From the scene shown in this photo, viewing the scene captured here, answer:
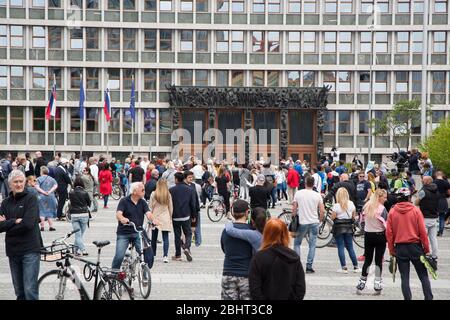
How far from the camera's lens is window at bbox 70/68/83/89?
5853 cm

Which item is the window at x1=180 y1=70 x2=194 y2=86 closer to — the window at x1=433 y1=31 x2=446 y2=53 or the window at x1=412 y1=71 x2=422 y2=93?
the window at x1=412 y1=71 x2=422 y2=93

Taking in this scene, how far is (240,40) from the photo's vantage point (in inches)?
2330

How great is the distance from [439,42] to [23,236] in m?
54.0

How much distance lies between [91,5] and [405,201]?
50666 mm

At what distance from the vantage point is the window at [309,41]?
194ft

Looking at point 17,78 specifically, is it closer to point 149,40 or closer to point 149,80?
point 149,80

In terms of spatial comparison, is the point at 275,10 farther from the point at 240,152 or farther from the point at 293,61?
the point at 240,152

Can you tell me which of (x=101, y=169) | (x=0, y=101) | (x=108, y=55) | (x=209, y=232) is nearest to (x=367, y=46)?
(x=108, y=55)

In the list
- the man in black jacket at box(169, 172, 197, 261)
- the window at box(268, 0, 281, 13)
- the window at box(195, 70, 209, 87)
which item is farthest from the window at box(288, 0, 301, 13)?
the man in black jacket at box(169, 172, 197, 261)

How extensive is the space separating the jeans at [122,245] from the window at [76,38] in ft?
158

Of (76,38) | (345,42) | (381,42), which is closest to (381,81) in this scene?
(381,42)

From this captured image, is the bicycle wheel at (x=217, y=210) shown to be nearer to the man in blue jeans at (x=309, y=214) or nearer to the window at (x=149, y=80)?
the man in blue jeans at (x=309, y=214)

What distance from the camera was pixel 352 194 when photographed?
61.8 ft
